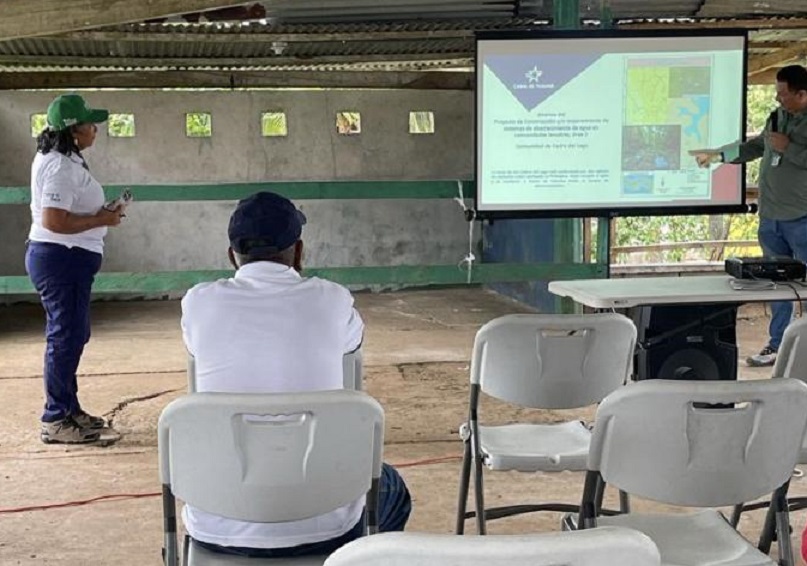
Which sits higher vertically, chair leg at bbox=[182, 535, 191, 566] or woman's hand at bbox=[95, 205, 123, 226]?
woman's hand at bbox=[95, 205, 123, 226]

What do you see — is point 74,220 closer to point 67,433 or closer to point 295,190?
point 67,433

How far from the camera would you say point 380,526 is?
2.22 m

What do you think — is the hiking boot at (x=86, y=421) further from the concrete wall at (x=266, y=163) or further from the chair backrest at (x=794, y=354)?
the concrete wall at (x=266, y=163)

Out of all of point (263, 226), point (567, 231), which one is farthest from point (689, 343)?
point (263, 226)

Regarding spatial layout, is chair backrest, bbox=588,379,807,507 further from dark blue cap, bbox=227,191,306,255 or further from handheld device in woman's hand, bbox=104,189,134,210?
handheld device in woman's hand, bbox=104,189,134,210

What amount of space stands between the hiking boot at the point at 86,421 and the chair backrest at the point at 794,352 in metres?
3.00

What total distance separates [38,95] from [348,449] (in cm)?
854

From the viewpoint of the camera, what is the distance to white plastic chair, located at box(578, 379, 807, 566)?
1.92 meters

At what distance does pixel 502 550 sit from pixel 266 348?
0.93 m

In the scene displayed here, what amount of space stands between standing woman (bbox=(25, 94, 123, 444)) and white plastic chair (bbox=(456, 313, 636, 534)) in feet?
6.85

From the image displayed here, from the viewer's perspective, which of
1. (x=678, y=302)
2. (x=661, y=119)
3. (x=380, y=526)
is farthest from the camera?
(x=661, y=119)

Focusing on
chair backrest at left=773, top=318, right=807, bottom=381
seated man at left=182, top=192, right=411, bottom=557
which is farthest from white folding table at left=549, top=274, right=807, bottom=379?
seated man at left=182, top=192, right=411, bottom=557

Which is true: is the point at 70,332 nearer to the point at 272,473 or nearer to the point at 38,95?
the point at 272,473

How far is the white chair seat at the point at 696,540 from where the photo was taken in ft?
6.56
